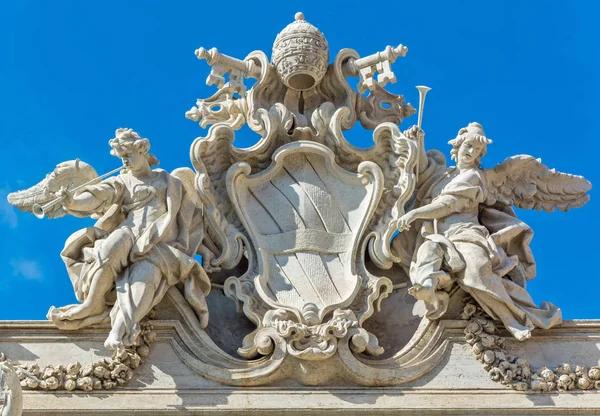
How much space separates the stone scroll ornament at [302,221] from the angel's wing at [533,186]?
0.01 m

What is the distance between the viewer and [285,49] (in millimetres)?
17375

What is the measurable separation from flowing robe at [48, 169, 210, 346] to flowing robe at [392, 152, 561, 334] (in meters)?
1.99

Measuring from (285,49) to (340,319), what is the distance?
309 cm

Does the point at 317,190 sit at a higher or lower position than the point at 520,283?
higher

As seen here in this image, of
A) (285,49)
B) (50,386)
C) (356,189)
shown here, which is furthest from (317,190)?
(50,386)

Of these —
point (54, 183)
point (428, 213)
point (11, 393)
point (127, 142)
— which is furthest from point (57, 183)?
point (428, 213)

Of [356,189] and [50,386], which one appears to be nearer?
[50,386]

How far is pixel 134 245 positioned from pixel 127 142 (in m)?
1.07

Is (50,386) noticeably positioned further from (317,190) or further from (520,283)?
(520,283)

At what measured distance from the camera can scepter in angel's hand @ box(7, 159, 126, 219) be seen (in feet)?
54.0

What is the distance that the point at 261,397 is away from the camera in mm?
15477

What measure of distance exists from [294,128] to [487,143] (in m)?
1.92

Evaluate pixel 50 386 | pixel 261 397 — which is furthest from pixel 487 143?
pixel 50 386

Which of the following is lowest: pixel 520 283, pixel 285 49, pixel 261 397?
pixel 261 397
